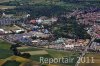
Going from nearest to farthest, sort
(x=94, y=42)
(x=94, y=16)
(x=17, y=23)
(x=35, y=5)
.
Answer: (x=94, y=42) < (x=17, y=23) < (x=94, y=16) < (x=35, y=5)

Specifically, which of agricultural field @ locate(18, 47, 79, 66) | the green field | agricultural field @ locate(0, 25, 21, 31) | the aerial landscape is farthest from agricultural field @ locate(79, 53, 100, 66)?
agricultural field @ locate(0, 25, 21, 31)

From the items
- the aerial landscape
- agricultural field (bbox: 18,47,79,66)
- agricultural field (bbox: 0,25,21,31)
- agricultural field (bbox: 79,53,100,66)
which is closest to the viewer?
agricultural field (bbox: 79,53,100,66)

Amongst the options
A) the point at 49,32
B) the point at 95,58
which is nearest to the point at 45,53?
the point at 95,58

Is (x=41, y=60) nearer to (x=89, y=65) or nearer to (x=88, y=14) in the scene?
(x=89, y=65)

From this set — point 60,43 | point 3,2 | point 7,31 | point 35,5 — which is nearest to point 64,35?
point 60,43

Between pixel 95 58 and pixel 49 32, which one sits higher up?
pixel 95 58

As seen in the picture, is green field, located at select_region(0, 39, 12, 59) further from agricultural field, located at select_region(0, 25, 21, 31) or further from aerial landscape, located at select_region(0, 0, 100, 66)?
agricultural field, located at select_region(0, 25, 21, 31)

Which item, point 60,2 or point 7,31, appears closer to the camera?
point 7,31

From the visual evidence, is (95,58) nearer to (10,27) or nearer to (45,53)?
(45,53)
